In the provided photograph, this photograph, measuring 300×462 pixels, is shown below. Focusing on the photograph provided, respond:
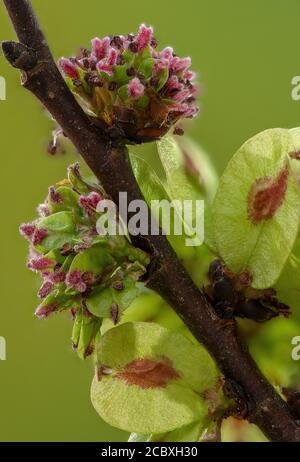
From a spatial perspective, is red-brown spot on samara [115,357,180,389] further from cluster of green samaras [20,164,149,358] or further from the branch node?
the branch node

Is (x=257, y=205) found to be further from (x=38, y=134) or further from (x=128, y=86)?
(x=38, y=134)

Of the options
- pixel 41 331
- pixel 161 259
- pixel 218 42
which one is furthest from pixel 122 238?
pixel 218 42

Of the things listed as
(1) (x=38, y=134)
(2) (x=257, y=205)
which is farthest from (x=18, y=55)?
(1) (x=38, y=134)

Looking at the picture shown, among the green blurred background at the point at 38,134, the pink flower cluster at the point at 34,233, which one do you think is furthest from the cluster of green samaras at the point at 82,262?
the green blurred background at the point at 38,134

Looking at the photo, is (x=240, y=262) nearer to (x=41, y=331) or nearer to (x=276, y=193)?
(x=276, y=193)

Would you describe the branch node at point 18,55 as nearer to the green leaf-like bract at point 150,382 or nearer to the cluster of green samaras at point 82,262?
the cluster of green samaras at point 82,262
